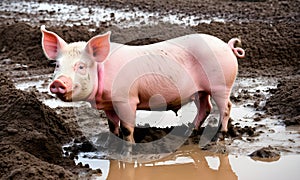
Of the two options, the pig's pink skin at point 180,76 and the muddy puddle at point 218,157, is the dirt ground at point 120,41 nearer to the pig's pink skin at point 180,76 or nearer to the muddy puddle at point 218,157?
the muddy puddle at point 218,157

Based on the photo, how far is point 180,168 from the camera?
6125 mm

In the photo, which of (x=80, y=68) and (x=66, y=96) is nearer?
(x=66, y=96)

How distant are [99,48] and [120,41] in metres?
5.04

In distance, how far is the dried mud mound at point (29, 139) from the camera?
5.42m

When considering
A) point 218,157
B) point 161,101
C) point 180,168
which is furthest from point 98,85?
point 218,157

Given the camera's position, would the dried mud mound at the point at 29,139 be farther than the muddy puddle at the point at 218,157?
No

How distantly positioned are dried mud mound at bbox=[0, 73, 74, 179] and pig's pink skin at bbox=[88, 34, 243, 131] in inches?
28.1

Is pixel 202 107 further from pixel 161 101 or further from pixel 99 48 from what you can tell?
pixel 99 48

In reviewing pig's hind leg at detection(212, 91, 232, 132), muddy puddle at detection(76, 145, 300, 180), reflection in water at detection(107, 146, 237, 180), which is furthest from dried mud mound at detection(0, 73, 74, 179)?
pig's hind leg at detection(212, 91, 232, 132)

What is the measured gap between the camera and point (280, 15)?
13.4 metres

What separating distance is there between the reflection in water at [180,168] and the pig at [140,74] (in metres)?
0.33

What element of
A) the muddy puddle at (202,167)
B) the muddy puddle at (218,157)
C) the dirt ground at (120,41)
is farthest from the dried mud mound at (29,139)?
the muddy puddle at (202,167)

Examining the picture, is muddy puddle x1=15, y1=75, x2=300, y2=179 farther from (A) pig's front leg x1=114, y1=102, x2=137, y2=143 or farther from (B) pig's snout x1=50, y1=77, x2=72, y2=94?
(B) pig's snout x1=50, y1=77, x2=72, y2=94

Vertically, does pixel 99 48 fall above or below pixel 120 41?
above
